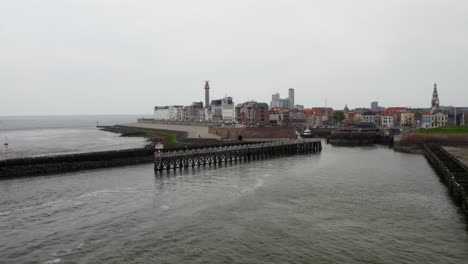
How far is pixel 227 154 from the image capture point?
76562 millimetres

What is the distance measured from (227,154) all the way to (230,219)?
40.7 meters

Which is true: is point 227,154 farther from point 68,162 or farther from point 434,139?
point 434,139

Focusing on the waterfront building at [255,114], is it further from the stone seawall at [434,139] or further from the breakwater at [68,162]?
the breakwater at [68,162]

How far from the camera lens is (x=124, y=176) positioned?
5953cm


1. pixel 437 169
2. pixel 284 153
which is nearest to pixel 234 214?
pixel 437 169

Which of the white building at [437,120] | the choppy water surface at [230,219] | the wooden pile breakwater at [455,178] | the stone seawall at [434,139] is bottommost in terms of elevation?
the choppy water surface at [230,219]

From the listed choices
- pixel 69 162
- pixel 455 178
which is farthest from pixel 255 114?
pixel 455 178

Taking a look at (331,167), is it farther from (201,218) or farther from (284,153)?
(201,218)

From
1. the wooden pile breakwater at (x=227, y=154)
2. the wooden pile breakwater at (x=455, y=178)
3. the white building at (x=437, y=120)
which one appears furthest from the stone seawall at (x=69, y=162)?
the white building at (x=437, y=120)

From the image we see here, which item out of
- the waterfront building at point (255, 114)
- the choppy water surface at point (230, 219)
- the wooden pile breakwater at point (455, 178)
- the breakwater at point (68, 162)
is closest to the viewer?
the choppy water surface at point (230, 219)

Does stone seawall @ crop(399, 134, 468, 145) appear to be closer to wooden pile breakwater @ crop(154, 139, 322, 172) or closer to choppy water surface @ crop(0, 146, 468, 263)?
wooden pile breakwater @ crop(154, 139, 322, 172)

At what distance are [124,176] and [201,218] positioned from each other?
2664 centimetres

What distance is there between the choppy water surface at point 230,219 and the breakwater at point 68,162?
452 cm

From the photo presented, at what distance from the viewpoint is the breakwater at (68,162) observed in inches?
2330
